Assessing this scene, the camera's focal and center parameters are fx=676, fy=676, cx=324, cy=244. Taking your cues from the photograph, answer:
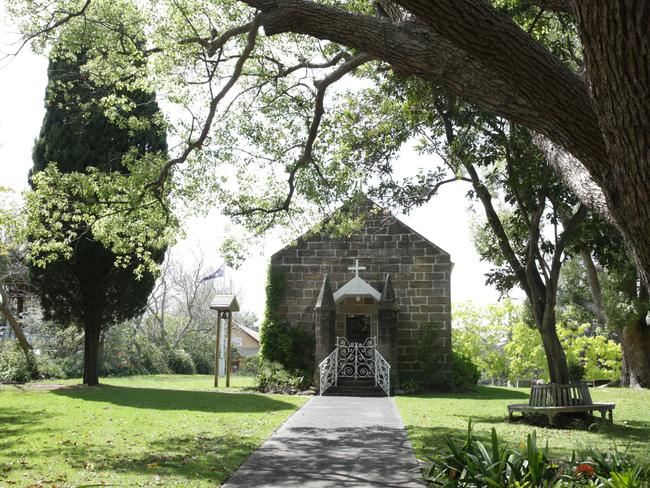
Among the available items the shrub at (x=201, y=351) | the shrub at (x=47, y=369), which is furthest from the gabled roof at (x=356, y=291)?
the shrub at (x=201, y=351)

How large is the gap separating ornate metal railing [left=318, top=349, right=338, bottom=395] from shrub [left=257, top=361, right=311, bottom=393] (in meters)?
0.83

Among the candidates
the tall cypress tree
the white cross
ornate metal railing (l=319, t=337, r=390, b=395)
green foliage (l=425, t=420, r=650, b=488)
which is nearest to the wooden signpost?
the tall cypress tree

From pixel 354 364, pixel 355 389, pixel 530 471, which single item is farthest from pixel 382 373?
pixel 530 471

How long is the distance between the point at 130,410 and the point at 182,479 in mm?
7028

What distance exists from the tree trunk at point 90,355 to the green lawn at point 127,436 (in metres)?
2.11

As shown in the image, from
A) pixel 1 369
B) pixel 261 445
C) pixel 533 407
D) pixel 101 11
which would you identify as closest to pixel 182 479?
pixel 261 445

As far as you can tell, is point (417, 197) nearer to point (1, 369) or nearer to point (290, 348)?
point (290, 348)

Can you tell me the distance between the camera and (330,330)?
2089 centimetres

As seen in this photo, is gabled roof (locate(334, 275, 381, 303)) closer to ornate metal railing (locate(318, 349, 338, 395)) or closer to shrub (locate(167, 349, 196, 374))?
ornate metal railing (locate(318, 349, 338, 395))

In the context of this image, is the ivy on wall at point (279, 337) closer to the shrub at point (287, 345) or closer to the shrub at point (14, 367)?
the shrub at point (287, 345)

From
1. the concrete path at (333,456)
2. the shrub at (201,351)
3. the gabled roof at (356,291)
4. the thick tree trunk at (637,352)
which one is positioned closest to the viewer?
the concrete path at (333,456)

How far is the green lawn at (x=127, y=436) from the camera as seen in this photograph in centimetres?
666

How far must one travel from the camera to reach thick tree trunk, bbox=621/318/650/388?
2353cm

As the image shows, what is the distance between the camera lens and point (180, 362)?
3359 cm
